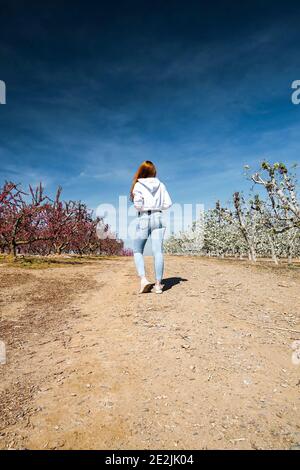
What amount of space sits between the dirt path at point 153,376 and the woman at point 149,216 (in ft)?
3.01

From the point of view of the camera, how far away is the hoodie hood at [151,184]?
20.7ft

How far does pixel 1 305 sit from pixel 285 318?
19.1 feet

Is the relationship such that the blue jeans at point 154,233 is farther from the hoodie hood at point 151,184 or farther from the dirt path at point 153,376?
the dirt path at point 153,376

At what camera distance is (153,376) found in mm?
2920

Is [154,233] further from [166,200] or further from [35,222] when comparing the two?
[35,222]

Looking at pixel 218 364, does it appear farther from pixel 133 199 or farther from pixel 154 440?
pixel 133 199

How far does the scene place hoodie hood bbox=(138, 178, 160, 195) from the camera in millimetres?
6320

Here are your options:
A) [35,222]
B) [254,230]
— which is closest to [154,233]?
[35,222]

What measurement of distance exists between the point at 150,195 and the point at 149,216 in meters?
0.48

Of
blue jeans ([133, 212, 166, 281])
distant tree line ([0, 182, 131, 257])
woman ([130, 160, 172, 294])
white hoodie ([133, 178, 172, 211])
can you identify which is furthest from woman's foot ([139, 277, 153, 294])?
distant tree line ([0, 182, 131, 257])

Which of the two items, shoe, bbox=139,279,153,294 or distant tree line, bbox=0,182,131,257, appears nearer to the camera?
shoe, bbox=139,279,153,294

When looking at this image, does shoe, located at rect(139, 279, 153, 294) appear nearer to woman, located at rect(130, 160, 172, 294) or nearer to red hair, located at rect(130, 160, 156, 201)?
woman, located at rect(130, 160, 172, 294)

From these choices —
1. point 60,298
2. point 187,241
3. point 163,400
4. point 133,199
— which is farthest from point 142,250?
point 187,241

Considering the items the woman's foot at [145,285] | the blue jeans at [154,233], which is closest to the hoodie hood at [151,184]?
the blue jeans at [154,233]
